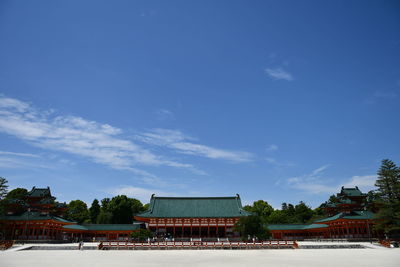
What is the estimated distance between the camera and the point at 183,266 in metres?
19.1

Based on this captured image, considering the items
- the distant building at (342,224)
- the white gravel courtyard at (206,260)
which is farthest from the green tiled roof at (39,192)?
the distant building at (342,224)

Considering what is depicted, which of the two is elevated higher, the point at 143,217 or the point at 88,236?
the point at 143,217

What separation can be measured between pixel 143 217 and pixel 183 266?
3330 cm

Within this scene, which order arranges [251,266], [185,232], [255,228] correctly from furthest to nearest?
[185,232] → [255,228] → [251,266]

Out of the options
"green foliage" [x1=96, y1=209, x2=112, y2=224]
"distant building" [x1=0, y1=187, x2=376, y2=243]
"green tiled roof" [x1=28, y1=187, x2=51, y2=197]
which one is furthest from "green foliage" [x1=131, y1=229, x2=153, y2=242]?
"green foliage" [x1=96, y1=209, x2=112, y2=224]

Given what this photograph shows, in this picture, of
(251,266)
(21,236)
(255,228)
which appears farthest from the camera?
(21,236)

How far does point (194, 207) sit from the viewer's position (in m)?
56.0

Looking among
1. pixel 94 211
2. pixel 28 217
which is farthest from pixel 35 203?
pixel 94 211

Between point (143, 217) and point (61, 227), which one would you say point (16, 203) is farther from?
point (143, 217)

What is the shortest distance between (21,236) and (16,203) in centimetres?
715

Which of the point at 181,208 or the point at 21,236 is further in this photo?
the point at 181,208

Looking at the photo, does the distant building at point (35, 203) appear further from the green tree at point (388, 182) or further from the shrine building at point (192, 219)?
the green tree at point (388, 182)

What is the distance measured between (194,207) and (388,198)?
34.9 metres

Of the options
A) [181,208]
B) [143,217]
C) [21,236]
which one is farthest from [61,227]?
[181,208]
